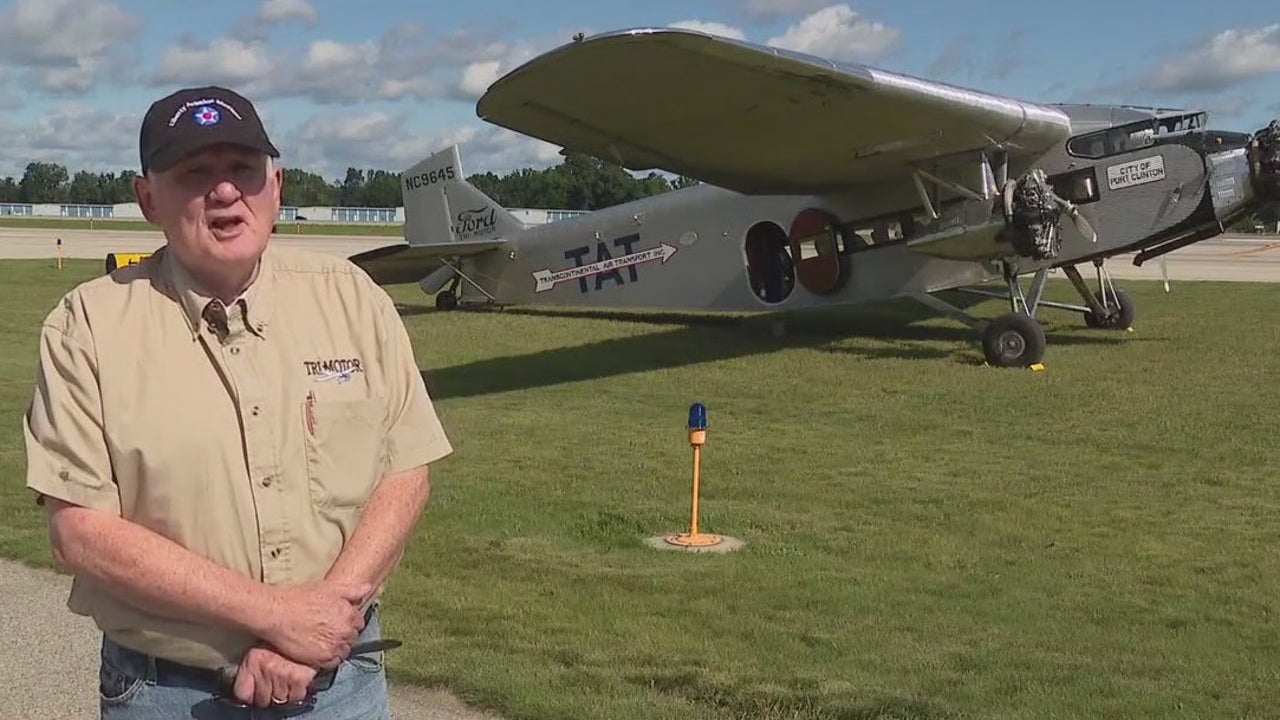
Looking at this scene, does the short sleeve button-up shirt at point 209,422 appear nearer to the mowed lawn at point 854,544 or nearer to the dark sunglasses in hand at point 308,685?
the dark sunglasses in hand at point 308,685

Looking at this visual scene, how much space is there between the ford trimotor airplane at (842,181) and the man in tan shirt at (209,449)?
279 inches

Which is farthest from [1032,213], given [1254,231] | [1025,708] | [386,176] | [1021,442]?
[386,176]

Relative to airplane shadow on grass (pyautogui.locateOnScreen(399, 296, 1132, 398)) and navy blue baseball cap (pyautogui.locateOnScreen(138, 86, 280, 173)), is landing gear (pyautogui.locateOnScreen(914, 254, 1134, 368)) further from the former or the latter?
navy blue baseball cap (pyautogui.locateOnScreen(138, 86, 280, 173))

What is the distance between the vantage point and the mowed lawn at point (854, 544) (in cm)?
416

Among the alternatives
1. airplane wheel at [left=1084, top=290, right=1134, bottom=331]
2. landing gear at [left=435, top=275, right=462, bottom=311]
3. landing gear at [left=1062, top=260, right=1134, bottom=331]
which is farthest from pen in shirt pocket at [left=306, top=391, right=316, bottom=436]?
landing gear at [left=435, top=275, right=462, bottom=311]

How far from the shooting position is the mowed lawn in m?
4.16

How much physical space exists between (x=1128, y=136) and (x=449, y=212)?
10.9m

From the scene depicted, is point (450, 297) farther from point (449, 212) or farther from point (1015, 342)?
point (1015, 342)

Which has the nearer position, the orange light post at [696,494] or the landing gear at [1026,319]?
the orange light post at [696,494]

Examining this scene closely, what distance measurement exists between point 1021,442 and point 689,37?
12.5ft

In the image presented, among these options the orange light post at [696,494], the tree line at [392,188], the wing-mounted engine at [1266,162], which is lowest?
the orange light post at [696,494]

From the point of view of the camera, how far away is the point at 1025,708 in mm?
3885

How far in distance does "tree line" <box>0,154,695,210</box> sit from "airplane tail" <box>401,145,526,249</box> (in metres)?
50.8

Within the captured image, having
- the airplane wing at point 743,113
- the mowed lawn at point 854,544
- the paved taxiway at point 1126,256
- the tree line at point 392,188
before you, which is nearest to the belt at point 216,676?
the mowed lawn at point 854,544
